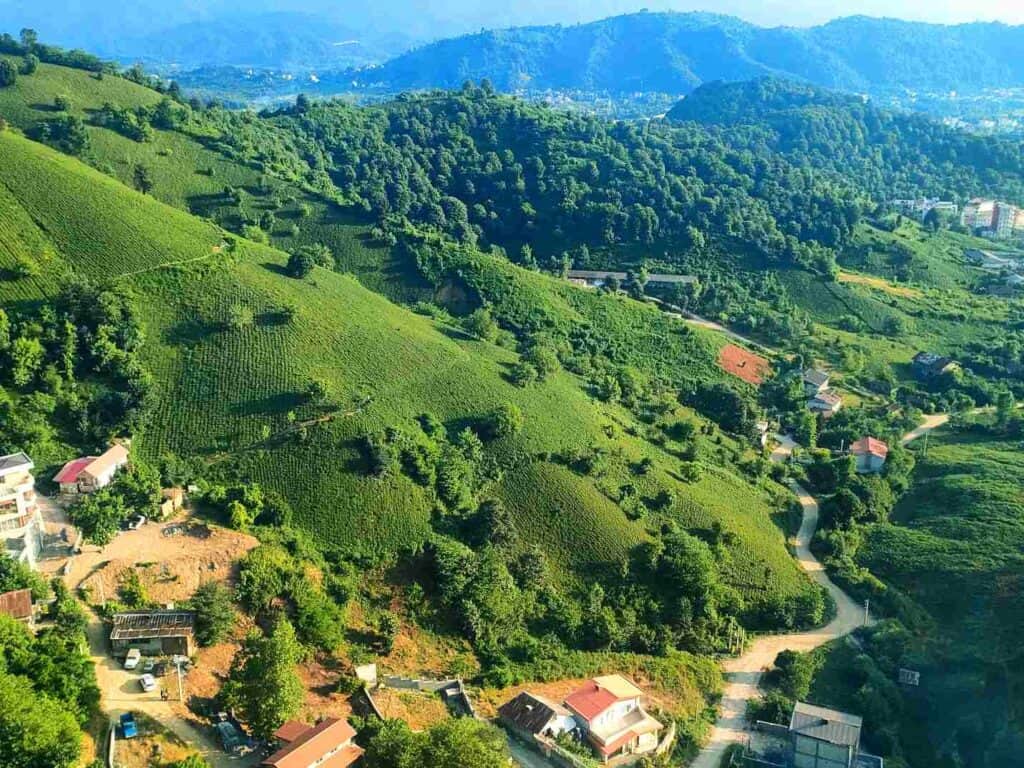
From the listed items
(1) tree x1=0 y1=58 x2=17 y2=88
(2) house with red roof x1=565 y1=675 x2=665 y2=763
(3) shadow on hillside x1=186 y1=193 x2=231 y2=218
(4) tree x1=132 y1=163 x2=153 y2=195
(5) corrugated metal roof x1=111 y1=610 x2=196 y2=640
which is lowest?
(2) house with red roof x1=565 y1=675 x2=665 y2=763

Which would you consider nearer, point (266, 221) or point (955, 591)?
point (955, 591)

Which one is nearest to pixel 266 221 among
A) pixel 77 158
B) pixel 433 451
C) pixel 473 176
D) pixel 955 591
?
pixel 77 158

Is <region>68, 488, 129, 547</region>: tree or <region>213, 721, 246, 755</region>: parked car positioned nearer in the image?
<region>213, 721, 246, 755</region>: parked car

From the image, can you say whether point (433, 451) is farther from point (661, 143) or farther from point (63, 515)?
point (661, 143)

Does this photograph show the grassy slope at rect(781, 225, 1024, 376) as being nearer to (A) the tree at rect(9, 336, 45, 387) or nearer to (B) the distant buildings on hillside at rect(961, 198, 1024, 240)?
(B) the distant buildings on hillside at rect(961, 198, 1024, 240)

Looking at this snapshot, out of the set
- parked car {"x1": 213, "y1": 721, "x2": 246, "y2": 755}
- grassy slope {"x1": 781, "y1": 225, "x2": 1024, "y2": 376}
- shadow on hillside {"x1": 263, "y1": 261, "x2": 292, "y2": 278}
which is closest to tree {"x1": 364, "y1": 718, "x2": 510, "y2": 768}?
parked car {"x1": 213, "y1": 721, "x2": 246, "y2": 755}

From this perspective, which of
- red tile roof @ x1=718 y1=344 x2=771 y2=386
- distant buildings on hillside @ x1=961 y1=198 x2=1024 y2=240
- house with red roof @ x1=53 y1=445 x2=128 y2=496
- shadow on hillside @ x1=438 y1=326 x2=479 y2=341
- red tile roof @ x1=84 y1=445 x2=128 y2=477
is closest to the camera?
house with red roof @ x1=53 y1=445 x2=128 y2=496

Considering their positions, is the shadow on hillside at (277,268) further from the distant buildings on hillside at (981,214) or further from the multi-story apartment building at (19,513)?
the distant buildings on hillside at (981,214)
